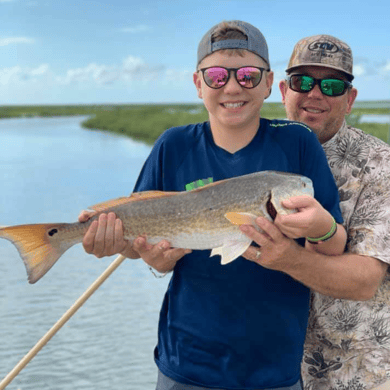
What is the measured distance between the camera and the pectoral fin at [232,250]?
2.88 m

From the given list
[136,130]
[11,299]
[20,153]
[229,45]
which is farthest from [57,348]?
[136,130]

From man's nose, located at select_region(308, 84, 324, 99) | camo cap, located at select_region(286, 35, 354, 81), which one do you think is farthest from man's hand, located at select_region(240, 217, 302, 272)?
camo cap, located at select_region(286, 35, 354, 81)

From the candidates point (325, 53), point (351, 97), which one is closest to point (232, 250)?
point (325, 53)

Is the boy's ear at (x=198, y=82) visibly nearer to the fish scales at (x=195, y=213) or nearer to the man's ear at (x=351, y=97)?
the fish scales at (x=195, y=213)

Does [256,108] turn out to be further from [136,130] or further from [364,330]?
[136,130]

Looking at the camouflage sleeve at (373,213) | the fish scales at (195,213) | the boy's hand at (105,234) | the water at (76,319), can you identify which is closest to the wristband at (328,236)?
the fish scales at (195,213)

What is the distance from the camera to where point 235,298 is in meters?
3.02

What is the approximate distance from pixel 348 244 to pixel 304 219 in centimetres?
72

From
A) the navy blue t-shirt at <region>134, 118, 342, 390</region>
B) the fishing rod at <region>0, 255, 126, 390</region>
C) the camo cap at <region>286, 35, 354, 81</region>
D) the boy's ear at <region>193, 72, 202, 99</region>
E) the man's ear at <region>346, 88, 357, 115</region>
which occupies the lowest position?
the fishing rod at <region>0, 255, 126, 390</region>

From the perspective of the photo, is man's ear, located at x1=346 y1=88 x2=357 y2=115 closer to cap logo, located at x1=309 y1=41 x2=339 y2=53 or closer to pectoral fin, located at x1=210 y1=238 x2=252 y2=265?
cap logo, located at x1=309 y1=41 x2=339 y2=53

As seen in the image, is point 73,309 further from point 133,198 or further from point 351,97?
point 351,97

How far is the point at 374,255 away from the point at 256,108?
0.91 meters

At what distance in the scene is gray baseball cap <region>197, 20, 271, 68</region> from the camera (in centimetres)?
316

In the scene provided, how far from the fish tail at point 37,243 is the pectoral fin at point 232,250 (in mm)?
722
